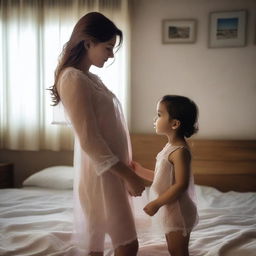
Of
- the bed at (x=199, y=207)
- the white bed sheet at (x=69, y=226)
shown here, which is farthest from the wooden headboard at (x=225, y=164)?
the white bed sheet at (x=69, y=226)

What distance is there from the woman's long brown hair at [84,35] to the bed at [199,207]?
707 millimetres

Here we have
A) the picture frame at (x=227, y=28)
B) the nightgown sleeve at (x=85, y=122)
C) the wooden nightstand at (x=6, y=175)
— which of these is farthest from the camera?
the wooden nightstand at (x=6, y=175)

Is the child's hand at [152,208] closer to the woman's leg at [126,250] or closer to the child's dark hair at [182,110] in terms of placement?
the woman's leg at [126,250]

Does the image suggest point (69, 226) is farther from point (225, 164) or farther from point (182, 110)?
point (225, 164)

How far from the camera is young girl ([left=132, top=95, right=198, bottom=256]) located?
108cm

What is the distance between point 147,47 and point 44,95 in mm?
1153

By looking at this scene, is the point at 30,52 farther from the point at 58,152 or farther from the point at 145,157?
the point at 145,157

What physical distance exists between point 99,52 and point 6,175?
2.37 m

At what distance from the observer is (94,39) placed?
1010 mm

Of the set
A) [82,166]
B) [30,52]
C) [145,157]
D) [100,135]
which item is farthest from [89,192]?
[30,52]

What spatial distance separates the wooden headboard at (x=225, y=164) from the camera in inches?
102

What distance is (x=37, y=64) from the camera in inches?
115

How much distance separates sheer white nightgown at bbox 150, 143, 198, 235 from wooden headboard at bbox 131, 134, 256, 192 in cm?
157

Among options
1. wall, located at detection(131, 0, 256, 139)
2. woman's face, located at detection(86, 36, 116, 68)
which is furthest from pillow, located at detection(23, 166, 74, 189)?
woman's face, located at detection(86, 36, 116, 68)
